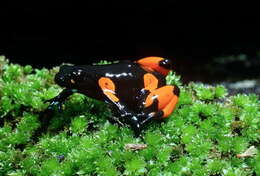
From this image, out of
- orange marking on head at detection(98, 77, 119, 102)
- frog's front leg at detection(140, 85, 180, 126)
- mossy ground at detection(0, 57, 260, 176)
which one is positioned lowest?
mossy ground at detection(0, 57, 260, 176)

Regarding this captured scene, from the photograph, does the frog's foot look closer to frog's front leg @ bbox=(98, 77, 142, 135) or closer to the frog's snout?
the frog's snout

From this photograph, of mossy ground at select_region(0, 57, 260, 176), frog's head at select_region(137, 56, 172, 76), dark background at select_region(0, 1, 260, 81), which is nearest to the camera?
mossy ground at select_region(0, 57, 260, 176)

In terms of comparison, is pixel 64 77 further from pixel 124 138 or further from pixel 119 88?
pixel 124 138

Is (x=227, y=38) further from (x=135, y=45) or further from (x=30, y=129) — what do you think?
(x=30, y=129)

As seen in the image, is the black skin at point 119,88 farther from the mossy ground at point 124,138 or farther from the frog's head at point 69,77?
the mossy ground at point 124,138

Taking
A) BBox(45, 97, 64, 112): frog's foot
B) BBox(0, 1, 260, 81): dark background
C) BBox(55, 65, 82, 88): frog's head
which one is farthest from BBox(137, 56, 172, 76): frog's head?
BBox(0, 1, 260, 81): dark background

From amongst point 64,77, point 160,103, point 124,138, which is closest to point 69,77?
point 64,77
